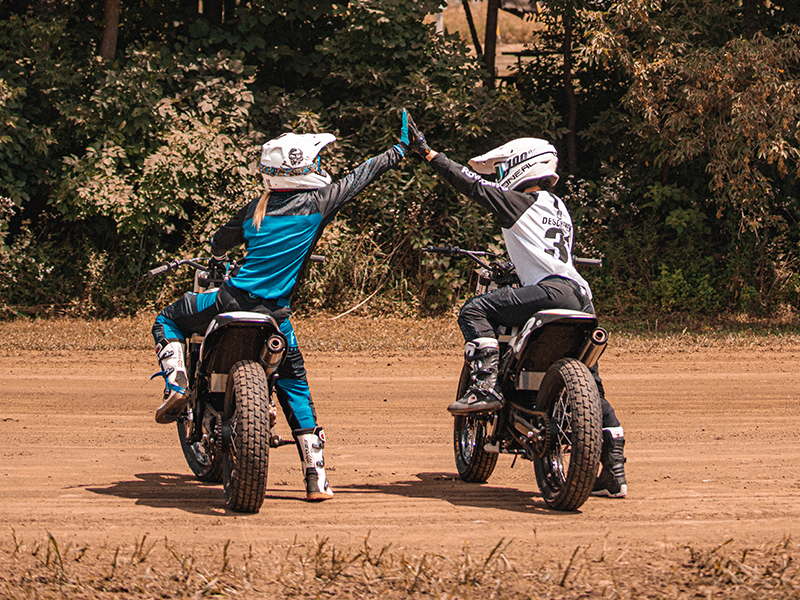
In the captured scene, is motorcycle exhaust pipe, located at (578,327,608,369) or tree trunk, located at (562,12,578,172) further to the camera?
tree trunk, located at (562,12,578,172)

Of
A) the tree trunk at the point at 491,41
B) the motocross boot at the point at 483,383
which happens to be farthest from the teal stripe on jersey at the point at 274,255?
the tree trunk at the point at 491,41

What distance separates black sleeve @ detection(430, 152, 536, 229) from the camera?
19.7 feet

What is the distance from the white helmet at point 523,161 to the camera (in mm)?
6168

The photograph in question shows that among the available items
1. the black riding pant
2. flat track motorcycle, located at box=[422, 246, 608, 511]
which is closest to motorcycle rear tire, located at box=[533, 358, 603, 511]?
flat track motorcycle, located at box=[422, 246, 608, 511]

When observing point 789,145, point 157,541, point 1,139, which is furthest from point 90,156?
point 157,541

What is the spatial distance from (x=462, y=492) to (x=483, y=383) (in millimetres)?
750

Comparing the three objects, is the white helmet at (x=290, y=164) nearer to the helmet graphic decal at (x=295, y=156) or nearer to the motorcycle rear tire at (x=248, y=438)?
the helmet graphic decal at (x=295, y=156)

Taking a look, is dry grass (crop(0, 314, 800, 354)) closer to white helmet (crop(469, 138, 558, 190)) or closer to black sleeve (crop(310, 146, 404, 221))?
white helmet (crop(469, 138, 558, 190))

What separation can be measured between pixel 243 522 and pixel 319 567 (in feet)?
3.41

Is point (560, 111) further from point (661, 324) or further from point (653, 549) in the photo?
point (653, 549)

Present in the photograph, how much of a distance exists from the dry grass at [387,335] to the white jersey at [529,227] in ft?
20.6

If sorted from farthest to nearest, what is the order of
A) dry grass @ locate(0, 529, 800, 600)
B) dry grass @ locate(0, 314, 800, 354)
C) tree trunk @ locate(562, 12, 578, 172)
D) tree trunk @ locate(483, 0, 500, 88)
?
tree trunk @ locate(483, 0, 500, 88) < tree trunk @ locate(562, 12, 578, 172) < dry grass @ locate(0, 314, 800, 354) < dry grass @ locate(0, 529, 800, 600)

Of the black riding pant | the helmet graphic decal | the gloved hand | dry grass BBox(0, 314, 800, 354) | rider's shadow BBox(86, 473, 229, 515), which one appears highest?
the gloved hand

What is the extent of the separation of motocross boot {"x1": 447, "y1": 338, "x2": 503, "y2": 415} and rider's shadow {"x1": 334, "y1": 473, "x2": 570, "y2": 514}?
1.74 feet
